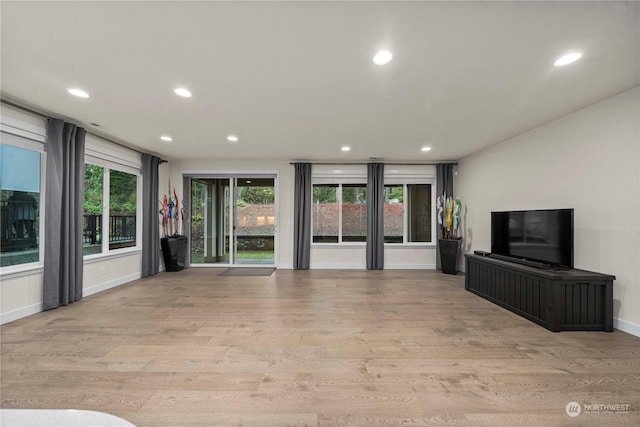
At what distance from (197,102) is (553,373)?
425 centimetres

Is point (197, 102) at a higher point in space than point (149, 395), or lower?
higher

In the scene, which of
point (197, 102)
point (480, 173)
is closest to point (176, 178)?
point (197, 102)

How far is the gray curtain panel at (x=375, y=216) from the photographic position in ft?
19.7

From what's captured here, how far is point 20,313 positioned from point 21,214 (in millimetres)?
1213

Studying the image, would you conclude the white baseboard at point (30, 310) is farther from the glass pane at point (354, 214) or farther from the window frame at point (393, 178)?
the glass pane at point (354, 214)

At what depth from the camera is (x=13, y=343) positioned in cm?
244

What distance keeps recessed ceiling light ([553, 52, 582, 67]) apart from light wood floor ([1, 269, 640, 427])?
2550 mm

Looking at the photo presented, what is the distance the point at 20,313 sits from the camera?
10.0ft

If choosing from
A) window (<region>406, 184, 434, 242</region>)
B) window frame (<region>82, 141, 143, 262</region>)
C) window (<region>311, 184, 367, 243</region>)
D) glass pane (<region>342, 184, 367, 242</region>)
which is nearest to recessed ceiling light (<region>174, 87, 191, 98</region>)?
A: window frame (<region>82, 141, 143, 262</region>)

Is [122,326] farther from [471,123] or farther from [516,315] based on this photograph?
[471,123]

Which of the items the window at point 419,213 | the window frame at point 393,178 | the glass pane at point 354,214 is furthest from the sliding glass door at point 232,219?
the window at point 419,213

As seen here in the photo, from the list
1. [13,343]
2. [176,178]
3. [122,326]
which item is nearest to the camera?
[13,343]

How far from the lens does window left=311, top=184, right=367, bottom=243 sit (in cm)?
629

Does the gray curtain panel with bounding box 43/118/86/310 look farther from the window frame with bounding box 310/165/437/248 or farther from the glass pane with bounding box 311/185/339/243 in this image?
the glass pane with bounding box 311/185/339/243
